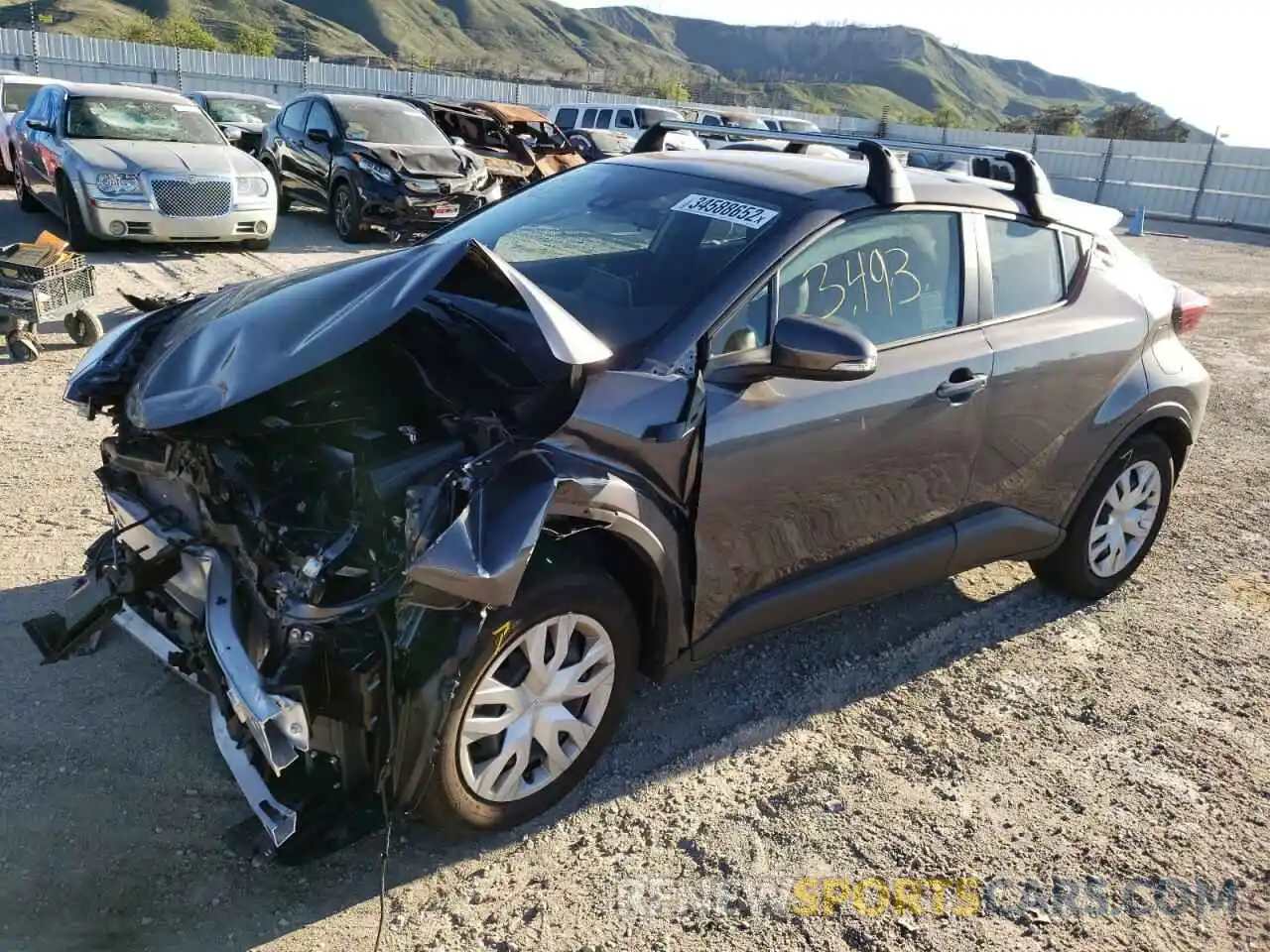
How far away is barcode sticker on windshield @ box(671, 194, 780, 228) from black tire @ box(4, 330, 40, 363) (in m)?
5.14

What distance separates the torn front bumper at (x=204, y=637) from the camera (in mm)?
2332

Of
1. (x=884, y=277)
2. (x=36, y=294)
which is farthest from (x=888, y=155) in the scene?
(x=36, y=294)

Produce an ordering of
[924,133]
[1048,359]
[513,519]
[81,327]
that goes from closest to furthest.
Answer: [513,519], [1048,359], [81,327], [924,133]

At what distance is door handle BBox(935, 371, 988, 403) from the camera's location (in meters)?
3.38

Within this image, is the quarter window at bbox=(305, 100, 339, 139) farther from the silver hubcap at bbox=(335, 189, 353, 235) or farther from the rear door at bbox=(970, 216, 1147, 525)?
the rear door at bbox=(970, 216, 1147, 525)

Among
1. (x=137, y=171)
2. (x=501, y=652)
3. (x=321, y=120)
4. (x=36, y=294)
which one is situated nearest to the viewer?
(x=501, y=652)

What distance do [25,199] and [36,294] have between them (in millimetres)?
6459

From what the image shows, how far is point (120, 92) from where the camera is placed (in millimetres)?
10305

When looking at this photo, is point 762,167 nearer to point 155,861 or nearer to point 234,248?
point 155,861

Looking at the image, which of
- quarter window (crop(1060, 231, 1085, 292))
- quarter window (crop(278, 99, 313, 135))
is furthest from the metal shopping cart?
quarter window (crop(278, 99, 313, 135))

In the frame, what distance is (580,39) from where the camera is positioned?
16450cm

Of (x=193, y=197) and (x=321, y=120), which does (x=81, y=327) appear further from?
(x=321, y=120)

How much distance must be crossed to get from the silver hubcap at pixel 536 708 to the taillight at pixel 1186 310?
126 inches

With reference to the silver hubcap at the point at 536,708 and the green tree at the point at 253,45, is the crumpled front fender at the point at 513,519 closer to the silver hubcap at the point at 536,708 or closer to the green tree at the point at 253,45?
the silver hubcap at the point at 536,708
